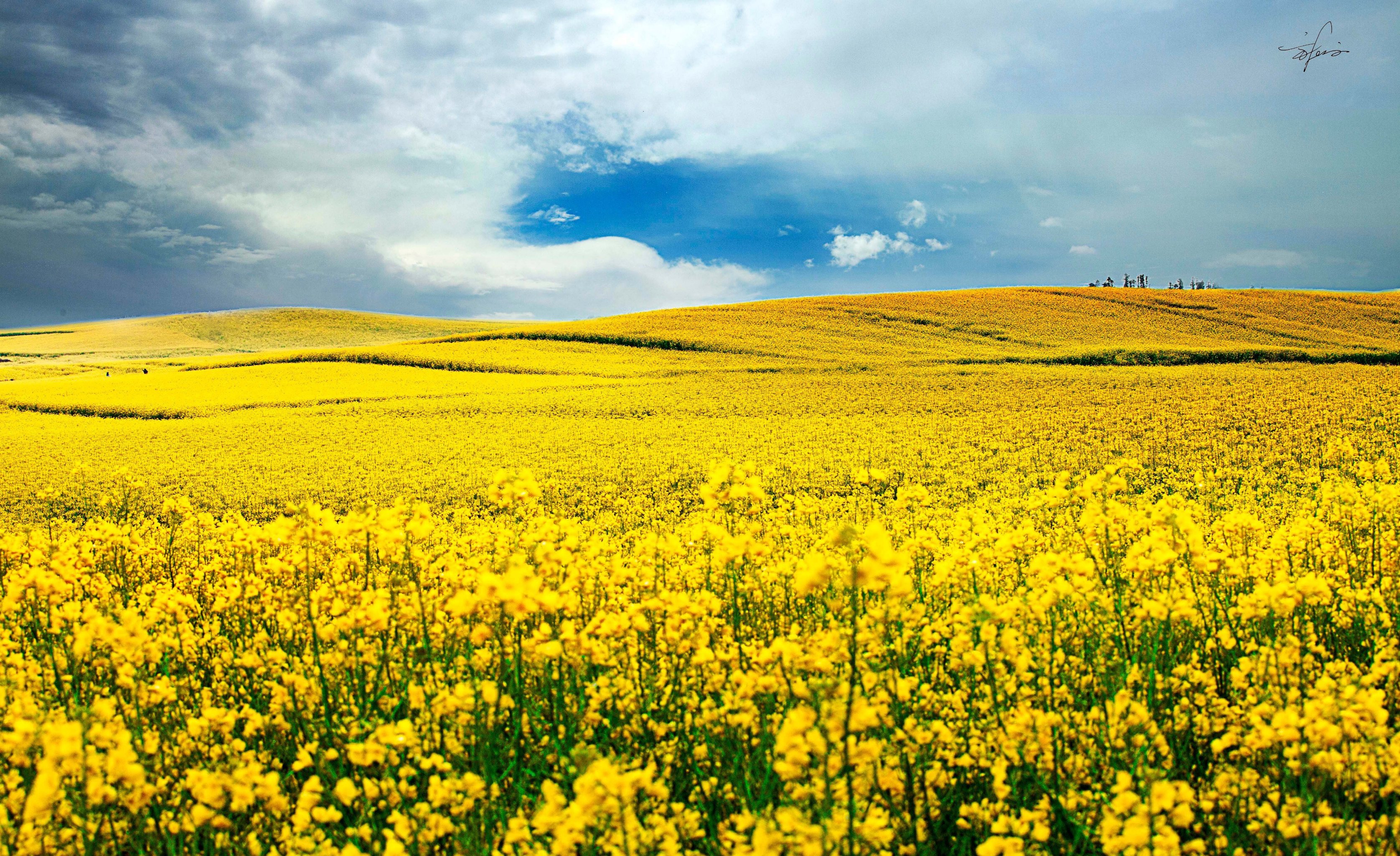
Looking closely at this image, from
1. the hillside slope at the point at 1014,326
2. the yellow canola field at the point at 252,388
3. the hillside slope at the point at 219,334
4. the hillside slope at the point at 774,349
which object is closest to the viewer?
the yellow canola field at the point at 252,388

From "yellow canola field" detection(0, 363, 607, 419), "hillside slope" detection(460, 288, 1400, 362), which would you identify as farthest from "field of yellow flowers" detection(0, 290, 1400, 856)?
"hillside slope" detection(460, 288, 1400, 362)

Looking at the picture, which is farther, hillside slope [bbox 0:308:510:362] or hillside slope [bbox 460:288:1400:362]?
hillside slope [bbox 0:308:510:362]

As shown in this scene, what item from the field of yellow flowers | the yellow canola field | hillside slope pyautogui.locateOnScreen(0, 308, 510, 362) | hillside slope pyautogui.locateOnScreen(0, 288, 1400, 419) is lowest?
the field of yellow flowers

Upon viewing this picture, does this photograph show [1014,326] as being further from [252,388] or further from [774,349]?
[252,388]

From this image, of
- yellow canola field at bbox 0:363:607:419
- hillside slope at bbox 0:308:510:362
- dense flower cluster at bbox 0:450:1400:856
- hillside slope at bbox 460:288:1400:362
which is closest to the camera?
dense flower cluster at bbox 0:450:1400:856

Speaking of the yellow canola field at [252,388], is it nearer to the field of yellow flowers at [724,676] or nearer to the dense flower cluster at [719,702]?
the field of yellow flowers at [724,676]

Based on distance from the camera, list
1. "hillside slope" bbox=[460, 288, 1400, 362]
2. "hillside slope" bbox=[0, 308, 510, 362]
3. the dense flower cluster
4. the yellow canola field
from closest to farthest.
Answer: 1. the dense flower cluster
2. the yellow canola field
3. "hillside slope" bbox=[460, 288, 1400, 362]
4. "hillside slope" bbox=[0, 308, 510, 362]

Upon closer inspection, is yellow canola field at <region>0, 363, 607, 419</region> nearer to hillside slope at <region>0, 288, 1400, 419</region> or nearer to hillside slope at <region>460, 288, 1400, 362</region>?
hillside slope at <region>0, 288, 1400, 419</region>

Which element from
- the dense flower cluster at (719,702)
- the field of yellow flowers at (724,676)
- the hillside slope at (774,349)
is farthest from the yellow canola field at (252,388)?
the dense flower cluster at (719,702)

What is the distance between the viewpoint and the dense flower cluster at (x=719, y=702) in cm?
241

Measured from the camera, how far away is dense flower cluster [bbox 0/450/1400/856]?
7.91 ft

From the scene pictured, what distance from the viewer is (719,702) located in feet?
12.5

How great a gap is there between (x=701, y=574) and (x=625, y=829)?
3735 millimetres

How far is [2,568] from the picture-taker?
787 centimetres
